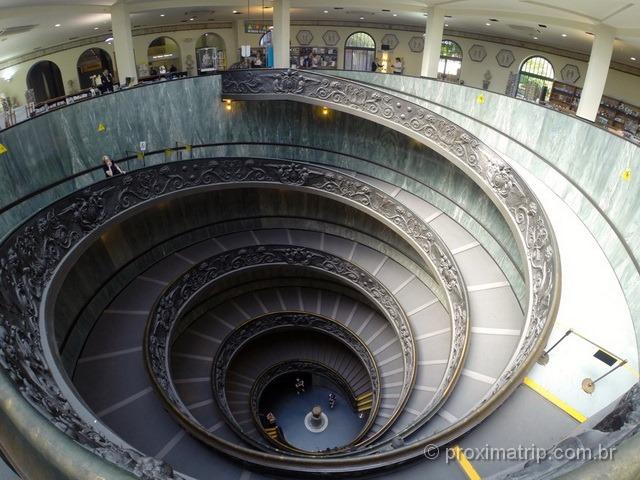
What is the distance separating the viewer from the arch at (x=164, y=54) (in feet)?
78.0

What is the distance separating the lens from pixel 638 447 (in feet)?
4.79

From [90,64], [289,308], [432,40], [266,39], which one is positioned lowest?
[289,308]

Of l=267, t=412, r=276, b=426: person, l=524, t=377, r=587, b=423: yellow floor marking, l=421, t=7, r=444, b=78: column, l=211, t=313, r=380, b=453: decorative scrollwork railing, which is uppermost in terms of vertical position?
l=421, t=7, r=444, b=78: column

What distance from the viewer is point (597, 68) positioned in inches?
465

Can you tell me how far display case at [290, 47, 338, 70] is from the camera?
24.9m

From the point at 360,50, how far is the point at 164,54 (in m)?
10.9

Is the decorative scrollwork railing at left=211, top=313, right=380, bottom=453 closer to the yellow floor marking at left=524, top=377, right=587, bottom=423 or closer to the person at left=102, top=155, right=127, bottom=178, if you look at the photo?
the person at left=102, top=155, right=127, bottom=178

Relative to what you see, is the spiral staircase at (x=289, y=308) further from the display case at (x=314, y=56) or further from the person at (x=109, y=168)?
the display case at (x=314, y=56)

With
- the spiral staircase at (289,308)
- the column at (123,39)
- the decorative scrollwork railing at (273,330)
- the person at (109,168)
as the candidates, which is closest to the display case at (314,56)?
the spiral staircase at (289,308)

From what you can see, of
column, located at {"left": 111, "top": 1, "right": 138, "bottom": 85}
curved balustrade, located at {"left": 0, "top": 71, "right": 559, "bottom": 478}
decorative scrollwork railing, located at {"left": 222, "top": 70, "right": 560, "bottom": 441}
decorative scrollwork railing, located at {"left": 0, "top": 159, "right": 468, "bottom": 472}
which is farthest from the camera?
column, located at {"left": 111, "top": 1, "right": 138, "bottom": 85}

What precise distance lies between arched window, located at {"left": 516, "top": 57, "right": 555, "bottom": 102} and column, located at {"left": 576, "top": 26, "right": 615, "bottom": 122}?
30.0 ft

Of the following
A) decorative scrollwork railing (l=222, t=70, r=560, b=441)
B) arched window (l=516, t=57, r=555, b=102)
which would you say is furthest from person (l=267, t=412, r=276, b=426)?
arched window (l=516, t=57, r=555, b=102)

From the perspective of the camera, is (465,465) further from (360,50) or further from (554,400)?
(360,50)

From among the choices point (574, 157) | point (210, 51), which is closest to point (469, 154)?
point (574, 157)
